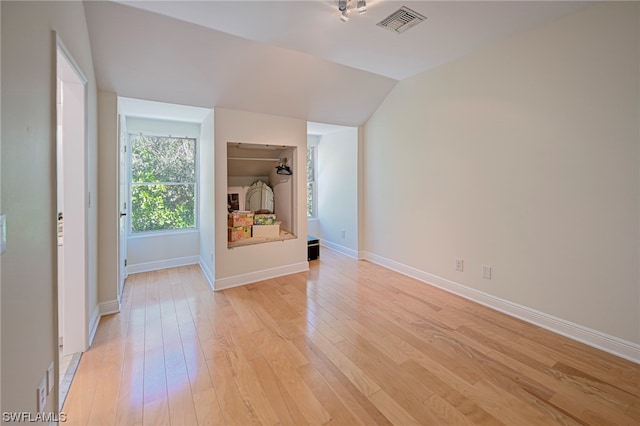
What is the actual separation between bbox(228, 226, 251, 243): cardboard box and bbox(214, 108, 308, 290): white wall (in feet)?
0.78

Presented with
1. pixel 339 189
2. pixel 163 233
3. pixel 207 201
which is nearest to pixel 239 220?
pixel 207 201

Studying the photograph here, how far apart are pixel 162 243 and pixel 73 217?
218cm

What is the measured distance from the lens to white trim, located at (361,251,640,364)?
2.11 metres

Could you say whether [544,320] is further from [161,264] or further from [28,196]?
[161,264]

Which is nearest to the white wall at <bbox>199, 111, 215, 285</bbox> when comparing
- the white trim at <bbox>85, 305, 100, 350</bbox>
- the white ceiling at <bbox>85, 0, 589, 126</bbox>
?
the white ceiling at <bbox>85, 0, 589, 126</bbox>

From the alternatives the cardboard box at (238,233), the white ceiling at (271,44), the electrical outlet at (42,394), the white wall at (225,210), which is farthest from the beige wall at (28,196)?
the cardboard box at (238,233)

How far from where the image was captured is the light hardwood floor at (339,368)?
160 cm

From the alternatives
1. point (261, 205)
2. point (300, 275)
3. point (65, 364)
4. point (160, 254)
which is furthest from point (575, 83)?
point (160, 254)

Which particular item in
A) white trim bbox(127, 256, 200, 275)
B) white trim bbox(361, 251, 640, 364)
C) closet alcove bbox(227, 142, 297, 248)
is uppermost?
closet alcove bbox(227, 142, 297, 248)

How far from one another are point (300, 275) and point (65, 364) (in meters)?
2.44

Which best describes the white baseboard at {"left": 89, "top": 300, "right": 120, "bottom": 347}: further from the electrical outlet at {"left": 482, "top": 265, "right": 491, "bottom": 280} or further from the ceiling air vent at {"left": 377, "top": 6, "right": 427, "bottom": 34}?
the electrical outlet at {"left": 482, "top": 265, "right": 491, "bottom": 280}

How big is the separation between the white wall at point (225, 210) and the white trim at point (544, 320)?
1.63 meters

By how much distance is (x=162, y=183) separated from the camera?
14.1 feet

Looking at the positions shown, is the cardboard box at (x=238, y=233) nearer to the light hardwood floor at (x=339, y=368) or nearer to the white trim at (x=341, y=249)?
the light hardwood floor at (x=339, y=368)
